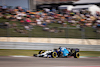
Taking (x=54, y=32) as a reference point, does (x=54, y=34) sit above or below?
below

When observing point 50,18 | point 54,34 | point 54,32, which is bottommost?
point 54,34

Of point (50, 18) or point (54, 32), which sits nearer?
point (54, 32)

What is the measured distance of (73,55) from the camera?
9.13 meters

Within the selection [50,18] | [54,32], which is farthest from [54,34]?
[50,18]

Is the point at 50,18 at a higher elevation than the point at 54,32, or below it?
higher

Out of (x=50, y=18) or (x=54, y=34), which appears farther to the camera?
A: (x=50, y=18)

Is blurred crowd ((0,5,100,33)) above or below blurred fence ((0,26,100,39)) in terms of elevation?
above

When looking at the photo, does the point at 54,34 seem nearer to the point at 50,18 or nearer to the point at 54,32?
the point at 54,32

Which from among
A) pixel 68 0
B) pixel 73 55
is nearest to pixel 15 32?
pixel 73 55

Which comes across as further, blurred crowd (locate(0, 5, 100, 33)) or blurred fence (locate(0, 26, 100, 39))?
blurred crowd (locate(0, 5, 100, 33))

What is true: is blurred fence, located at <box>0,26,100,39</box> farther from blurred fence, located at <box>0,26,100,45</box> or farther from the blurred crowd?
the blurred crowd

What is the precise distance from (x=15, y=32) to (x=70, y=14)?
213 inches

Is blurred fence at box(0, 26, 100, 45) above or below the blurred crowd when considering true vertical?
below

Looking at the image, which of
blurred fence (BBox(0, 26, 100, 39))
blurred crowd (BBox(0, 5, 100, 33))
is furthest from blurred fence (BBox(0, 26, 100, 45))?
blurred crowd (BBox(0, 5, 100, 33))
